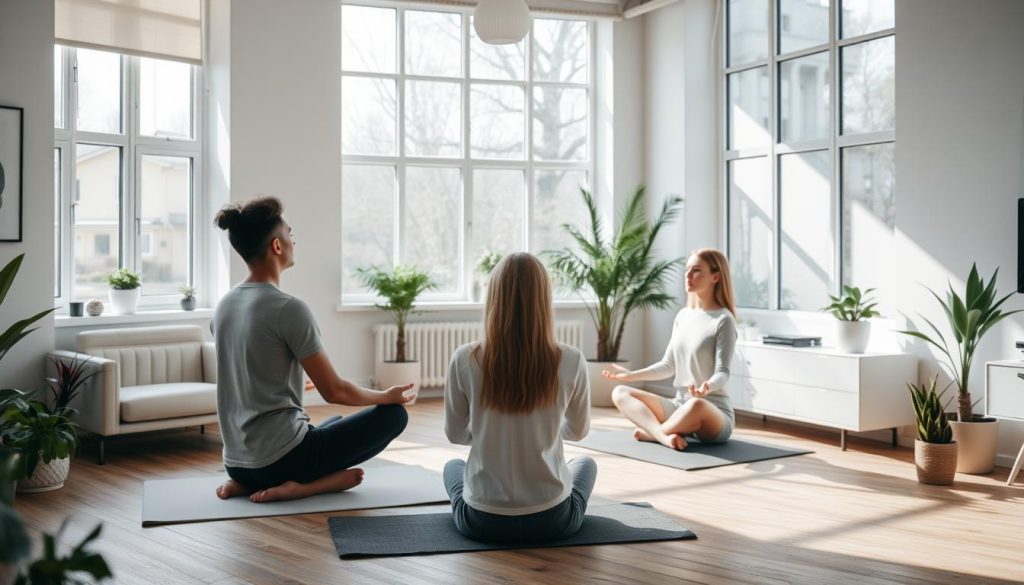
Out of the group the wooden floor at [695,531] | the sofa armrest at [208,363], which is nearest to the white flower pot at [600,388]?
the wooden floor at [695,531]

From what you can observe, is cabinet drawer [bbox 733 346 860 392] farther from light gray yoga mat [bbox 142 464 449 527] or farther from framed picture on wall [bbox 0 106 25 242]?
framed picture on wall [bbox 0 106 25 242]

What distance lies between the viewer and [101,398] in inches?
208

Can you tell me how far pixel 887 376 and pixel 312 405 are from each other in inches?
161

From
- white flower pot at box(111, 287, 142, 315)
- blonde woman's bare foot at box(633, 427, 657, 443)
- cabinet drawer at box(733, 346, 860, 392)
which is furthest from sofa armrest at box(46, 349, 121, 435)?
cabinet drawer at box(733, 346, 860, 392)

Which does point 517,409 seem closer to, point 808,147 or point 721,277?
point 721,277

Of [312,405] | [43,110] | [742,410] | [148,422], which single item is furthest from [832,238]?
[43,110]

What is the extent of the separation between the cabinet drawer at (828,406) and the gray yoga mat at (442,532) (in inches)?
83.0

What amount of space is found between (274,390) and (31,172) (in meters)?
2.73

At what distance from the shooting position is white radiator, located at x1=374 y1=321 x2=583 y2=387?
7.66 meters

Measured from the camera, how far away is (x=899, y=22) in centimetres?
587

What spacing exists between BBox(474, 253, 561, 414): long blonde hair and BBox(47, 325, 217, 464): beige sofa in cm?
225

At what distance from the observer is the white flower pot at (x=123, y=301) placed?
669cm

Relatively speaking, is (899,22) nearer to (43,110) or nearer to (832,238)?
(832,238)

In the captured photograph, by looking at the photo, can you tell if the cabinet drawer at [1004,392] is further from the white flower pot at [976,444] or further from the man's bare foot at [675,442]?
the man's bare foot at [675,442]
